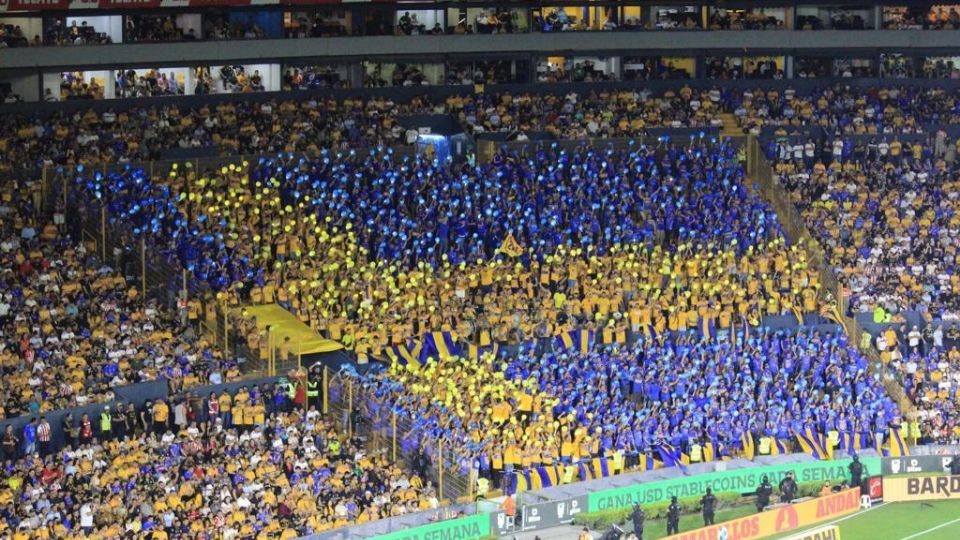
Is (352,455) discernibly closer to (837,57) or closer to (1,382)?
(1,382)

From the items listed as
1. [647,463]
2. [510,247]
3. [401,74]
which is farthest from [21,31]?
[647,463]

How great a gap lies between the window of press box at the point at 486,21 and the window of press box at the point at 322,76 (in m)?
3.51

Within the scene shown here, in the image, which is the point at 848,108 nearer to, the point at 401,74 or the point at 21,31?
the point at 401,74

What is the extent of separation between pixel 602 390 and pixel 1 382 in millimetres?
15462

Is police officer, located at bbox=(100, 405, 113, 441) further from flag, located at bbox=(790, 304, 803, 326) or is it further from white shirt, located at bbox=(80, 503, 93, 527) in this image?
flag, located at bbox=(790, 304, 803, 326)

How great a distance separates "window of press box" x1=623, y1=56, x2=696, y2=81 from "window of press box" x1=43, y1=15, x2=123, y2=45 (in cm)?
1738

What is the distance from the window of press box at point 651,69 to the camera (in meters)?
64.1

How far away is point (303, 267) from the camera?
50.5 metres

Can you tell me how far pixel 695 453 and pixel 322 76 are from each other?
19521 millimetres

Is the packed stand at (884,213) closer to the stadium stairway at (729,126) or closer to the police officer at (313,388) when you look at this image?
the stadium stairway at (729,126)

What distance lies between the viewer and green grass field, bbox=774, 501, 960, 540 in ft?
152

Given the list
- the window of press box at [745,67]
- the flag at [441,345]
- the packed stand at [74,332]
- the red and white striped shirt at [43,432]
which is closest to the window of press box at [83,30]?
the packed stand at [74,332]

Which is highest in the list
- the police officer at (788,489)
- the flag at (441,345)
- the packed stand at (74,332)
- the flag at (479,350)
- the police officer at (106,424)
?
the packed stand at (74,332)

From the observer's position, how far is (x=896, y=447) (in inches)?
1956
